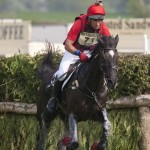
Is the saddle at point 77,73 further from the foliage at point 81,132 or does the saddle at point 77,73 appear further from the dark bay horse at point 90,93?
the foliage at point 81,132

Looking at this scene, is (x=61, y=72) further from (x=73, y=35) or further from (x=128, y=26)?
(x=128, y=26)

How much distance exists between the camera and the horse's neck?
9.08 metres

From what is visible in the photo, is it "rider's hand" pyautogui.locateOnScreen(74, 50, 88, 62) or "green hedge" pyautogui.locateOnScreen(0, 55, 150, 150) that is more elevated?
"rider's hand" pyautogui.locateOnScreen(74, 50, 88, 62)

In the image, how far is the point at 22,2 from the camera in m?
198

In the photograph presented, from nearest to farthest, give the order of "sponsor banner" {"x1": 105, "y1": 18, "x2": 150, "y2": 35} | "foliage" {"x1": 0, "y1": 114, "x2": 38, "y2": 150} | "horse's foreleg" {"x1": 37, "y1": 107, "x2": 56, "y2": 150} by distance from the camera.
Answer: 1. "horse's foreleg" {"x1": 37, "y1": 107, "x2": 56, "y2": 150}
2. "foliage" {"x1": 0, "y1": 114, "x2": 38, "y2": 150}
3. "sponsor banner" {"x1": 105, "y1": 18, "x2": 150, "y2": 35}

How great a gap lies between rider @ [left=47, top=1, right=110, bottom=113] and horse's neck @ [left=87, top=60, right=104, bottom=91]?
191 millimetres

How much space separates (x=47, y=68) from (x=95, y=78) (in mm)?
2060

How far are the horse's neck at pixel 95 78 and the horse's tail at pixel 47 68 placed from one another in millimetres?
1597

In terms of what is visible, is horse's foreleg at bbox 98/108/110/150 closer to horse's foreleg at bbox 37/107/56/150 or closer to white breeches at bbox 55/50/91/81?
white breeches at bbox 55/50/91/81

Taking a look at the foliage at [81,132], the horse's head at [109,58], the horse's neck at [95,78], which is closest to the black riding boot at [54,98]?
the horse's neck at [95,78]

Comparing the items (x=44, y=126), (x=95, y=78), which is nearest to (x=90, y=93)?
(x=95, y=78)

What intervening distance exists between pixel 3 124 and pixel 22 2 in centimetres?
18780

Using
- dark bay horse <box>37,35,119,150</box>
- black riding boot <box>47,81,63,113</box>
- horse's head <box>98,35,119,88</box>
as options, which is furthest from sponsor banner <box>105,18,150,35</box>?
horse's head <box>98,35,119,88</box>

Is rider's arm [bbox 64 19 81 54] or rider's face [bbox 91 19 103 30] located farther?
rider's arm [bbox 64 19 81 54]
